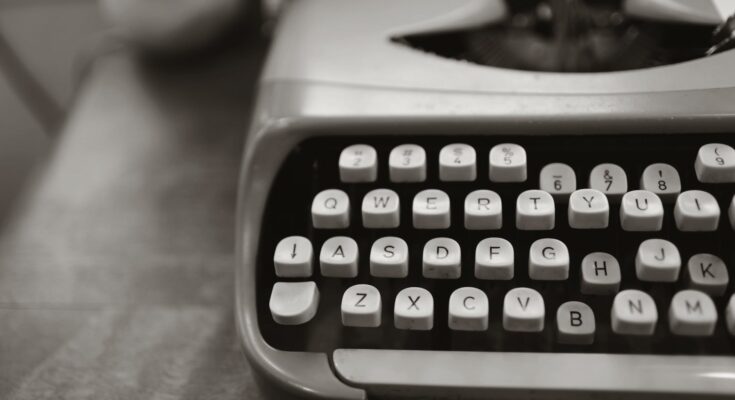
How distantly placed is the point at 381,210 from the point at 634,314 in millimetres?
200

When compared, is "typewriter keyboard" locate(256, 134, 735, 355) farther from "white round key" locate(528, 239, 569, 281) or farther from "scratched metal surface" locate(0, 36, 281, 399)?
"scratched metal surface" locate(0, 36, 281, 399)

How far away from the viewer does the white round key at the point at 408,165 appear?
57 cm

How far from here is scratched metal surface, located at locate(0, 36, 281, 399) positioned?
2.03 ft

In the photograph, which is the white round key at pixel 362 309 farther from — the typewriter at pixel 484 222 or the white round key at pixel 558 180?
the white round key at pixel 558 180

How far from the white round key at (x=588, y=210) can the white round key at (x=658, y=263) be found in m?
0.04

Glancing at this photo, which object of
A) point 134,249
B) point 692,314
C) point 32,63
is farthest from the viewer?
point 32,63

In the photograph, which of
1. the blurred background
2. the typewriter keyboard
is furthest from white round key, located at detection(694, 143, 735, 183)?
the blurred background

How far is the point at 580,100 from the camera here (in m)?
0.57

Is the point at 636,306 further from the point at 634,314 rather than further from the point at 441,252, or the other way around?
the point at 441,252

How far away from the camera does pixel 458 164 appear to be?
0.57 meters

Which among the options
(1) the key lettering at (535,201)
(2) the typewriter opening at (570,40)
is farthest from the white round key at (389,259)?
(2) the typewriter opening at (570,40)

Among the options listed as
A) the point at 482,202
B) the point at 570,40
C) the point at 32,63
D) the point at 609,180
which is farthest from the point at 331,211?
the point at 32,63

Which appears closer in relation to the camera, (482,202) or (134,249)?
(482,202)

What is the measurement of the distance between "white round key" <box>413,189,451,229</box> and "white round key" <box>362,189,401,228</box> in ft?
0.05
